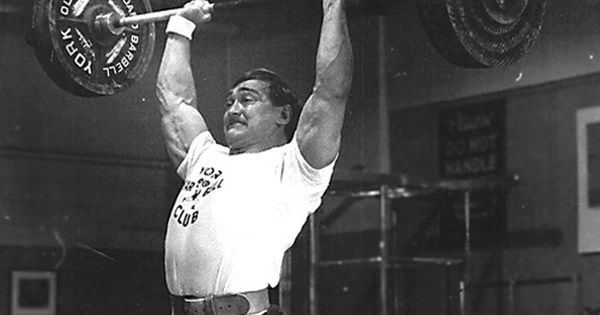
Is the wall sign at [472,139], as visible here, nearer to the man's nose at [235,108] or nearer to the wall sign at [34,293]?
the man's nose at [235,108]

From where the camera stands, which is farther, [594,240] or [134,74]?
[134,74]

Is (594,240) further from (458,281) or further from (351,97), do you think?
(351,97)

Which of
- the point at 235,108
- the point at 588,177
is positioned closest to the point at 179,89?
the point at 235,108

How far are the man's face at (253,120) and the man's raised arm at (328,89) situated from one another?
0.69 feet

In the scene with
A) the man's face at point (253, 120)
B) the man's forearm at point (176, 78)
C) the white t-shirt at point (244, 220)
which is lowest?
the white t-shirt at point (244, 220)

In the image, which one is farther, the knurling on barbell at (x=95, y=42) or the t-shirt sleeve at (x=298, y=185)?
the knurling on barbell at (x=95, y=42)

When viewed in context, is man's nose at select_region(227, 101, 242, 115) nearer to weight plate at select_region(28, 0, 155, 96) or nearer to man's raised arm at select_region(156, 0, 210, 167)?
man's raised arm at select_region(156, 0, 210, 167)

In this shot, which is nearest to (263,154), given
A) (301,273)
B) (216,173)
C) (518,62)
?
(216,173)

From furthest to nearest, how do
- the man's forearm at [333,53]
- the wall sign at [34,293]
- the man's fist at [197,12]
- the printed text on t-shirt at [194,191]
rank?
1. the wall sign at [34,293]
2. the man's fist at [197,12]
3. the printed text on t-shirt at [194,191]
4. the man's forearm at [333,53]

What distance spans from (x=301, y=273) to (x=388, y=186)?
1.21 ft

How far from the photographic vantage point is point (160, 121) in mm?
4777

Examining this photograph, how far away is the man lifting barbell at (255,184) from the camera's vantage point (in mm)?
3904

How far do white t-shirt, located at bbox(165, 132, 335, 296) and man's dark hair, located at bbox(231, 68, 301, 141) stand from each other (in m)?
0.13

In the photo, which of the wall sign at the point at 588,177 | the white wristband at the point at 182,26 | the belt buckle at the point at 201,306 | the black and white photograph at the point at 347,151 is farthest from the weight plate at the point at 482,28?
the belt buckle at the point at 201,306
